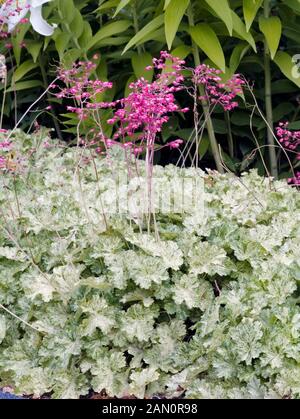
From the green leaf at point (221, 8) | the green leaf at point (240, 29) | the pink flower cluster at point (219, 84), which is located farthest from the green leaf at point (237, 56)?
the pink flower cluster at point (219, 84)

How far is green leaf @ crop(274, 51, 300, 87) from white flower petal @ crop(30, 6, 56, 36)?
3.83 feet

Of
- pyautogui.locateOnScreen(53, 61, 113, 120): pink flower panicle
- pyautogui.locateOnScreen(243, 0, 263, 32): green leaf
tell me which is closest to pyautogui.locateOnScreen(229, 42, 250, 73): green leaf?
pyautogui.locateOnScreen(243, 0, 263, 32): green leaf

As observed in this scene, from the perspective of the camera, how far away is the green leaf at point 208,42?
131 inches

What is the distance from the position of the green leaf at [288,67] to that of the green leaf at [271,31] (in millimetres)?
Result: 194

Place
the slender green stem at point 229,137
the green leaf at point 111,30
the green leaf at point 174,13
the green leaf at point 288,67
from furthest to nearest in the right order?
the slender green stem at point 229,137
the green leaf at point 111,30
the green leaf at point 288,67
the green leaf at point 174,13

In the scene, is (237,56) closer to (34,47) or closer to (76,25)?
(76,25)

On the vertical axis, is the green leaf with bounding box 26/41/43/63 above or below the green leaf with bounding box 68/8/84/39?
below

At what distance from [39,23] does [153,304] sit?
2001 millimetres

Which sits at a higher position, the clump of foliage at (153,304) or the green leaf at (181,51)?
the green leaf at (181,51)

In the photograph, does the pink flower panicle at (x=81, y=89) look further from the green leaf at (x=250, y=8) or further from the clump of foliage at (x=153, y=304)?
the green leaf at (x=250, y=8)

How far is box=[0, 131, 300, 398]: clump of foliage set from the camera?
1.98m

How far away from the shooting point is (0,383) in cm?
216

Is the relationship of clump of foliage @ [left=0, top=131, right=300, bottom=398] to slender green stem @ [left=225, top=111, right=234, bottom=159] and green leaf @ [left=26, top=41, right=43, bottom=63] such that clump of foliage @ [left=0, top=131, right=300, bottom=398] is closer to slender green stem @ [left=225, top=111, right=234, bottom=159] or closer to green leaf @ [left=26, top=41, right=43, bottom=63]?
slender green stem @ [left=225, top=111, right=234, bottom=159]
